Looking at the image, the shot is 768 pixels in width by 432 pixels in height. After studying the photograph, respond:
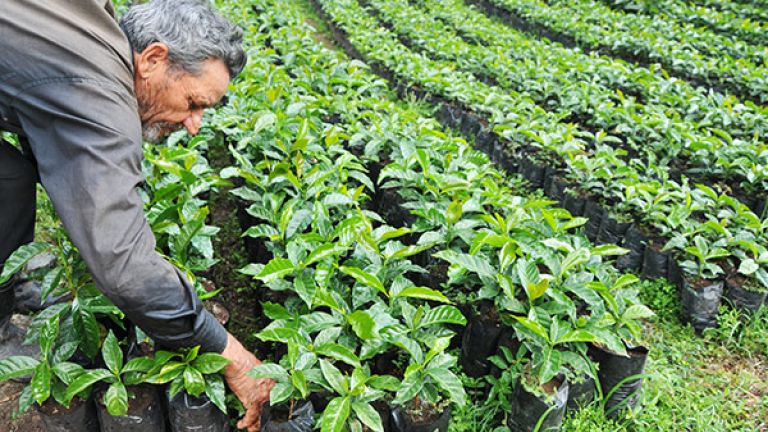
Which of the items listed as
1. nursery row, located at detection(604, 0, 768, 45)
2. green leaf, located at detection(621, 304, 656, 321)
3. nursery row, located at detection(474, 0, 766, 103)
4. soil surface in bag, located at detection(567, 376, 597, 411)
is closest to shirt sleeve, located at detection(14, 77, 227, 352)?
soil surface in bag, located at detection(567, 376, 597, 411)

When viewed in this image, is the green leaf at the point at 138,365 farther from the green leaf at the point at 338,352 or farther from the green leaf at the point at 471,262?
the green leaf at the point at 471,262

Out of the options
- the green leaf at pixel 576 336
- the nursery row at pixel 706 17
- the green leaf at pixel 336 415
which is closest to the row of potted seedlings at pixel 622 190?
the green leaf at pixel 576 336

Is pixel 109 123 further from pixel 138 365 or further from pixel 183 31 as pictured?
pixel 138 365

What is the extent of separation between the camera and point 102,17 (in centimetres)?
166

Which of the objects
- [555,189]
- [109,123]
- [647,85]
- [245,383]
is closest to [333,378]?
[245,383]

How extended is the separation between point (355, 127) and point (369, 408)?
2.17 meters

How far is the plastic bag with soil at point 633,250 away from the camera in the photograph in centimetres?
359

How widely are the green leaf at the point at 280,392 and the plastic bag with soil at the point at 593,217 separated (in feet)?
9.04

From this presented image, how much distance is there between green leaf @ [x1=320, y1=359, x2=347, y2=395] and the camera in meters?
1.67

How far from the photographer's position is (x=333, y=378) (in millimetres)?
1688

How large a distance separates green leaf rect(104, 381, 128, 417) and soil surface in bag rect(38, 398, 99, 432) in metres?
0.16

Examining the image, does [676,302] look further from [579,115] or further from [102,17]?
[102,17]

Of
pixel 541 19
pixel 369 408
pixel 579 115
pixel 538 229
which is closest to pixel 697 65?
pixel 579 115

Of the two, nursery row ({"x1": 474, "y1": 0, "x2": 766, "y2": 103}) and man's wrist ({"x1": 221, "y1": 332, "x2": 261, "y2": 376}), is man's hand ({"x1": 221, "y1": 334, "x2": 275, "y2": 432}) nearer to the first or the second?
man's wrist ({"x1": 221, "y1": 332, "x2": 261, "y2": 376})
